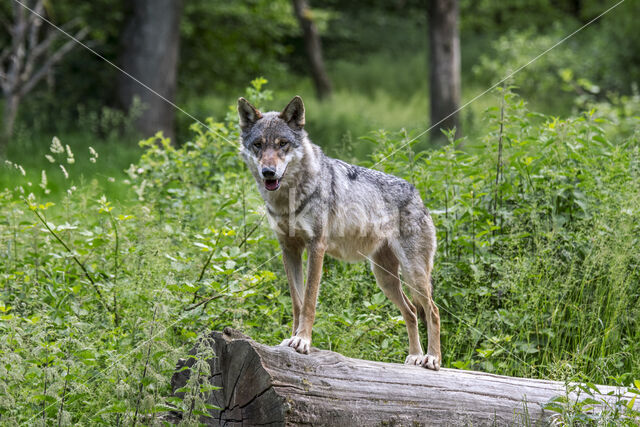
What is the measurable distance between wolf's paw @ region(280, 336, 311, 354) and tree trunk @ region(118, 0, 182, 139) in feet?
35.8

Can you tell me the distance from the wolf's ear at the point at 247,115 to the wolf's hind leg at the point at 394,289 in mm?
1586

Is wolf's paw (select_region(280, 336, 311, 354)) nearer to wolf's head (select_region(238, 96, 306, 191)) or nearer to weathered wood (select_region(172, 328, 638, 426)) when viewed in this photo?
weathered wood (select_region(172, 328, 638, 426))

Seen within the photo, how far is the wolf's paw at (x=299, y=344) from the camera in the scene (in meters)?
4.48

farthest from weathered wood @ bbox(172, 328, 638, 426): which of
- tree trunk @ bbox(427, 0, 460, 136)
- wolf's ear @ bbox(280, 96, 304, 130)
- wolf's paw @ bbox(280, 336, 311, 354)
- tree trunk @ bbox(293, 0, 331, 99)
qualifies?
tree trunk @ bbox(293, 0, 331, 99)

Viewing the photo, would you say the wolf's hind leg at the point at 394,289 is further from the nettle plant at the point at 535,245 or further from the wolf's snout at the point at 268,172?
the wolf's snout at the point at 268,172

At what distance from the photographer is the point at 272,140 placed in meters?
5.02

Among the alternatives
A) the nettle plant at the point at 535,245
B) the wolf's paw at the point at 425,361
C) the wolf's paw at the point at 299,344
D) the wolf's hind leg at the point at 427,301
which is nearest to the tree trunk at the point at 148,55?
the nettle plant at the point at 535,245

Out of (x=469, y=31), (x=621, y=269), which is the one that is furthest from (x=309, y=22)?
(x=621, y=269)

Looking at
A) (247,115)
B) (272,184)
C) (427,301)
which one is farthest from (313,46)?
(272,184)

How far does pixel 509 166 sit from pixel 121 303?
423cm

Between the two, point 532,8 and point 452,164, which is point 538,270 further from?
point 532,8

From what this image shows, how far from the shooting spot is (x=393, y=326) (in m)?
5.95

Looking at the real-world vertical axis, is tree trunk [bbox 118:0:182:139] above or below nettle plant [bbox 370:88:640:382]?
above

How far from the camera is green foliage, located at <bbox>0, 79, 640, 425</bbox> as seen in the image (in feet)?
17.0
